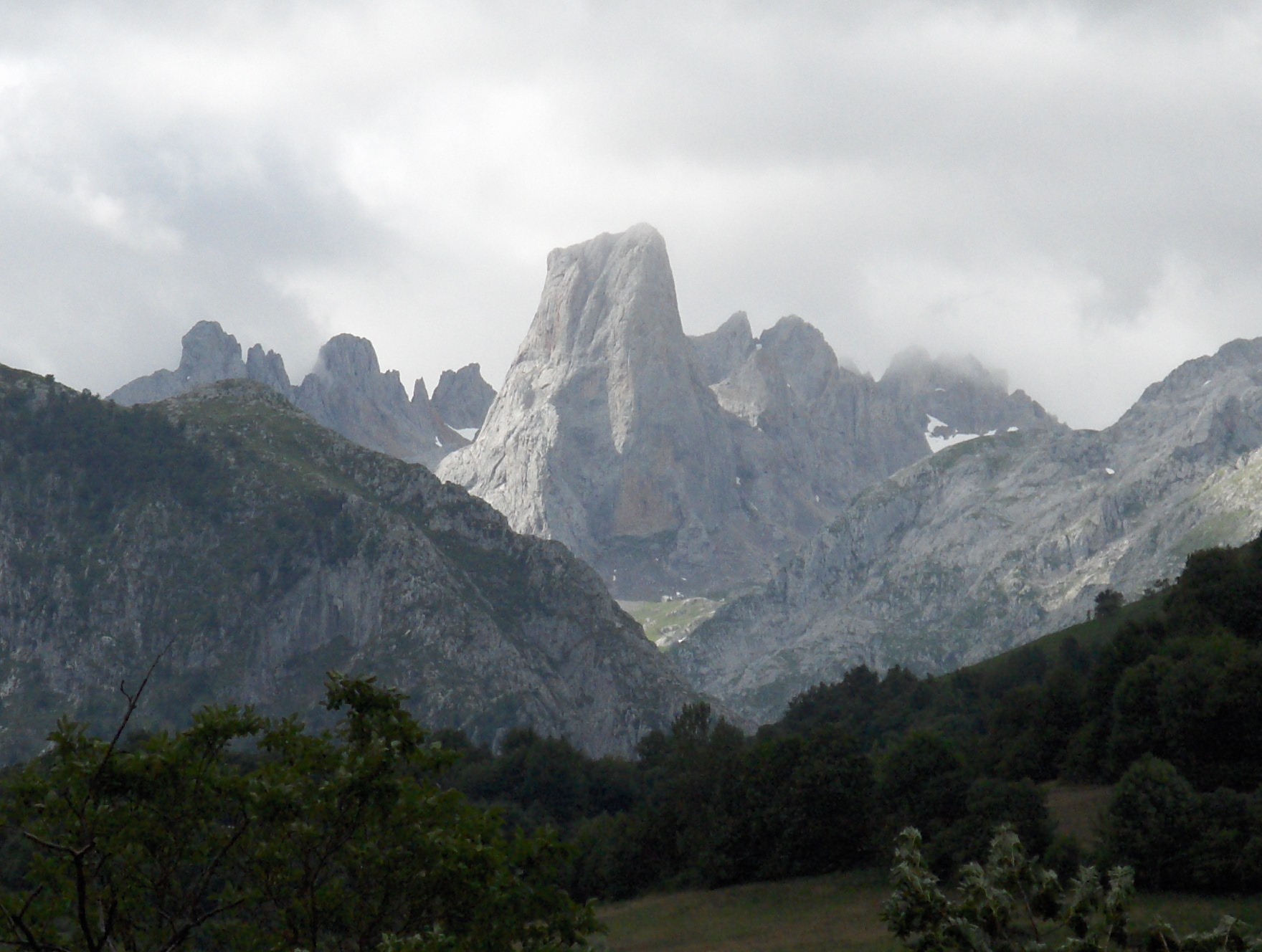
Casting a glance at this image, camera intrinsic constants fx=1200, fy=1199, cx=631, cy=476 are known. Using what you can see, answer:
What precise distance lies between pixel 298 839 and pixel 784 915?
187 feet

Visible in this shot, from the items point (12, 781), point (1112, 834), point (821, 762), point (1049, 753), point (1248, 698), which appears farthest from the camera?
point (1049, 753)

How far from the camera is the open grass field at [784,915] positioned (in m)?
57.9

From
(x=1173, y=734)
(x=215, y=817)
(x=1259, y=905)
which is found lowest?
(x=1259, y=905)

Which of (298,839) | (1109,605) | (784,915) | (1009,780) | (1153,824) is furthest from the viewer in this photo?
(1109,605)

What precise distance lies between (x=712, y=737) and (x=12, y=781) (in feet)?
283

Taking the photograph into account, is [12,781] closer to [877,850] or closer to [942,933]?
[942,933]

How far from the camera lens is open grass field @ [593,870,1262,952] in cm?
5794

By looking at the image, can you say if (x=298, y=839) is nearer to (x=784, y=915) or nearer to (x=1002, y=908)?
(x=1002, y=908)

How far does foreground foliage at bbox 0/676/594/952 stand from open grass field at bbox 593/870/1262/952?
37.0m

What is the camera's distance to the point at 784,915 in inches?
2972

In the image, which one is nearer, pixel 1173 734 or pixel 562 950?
pixel 562 950

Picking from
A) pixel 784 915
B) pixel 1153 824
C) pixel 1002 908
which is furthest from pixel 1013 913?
pixel 784 915

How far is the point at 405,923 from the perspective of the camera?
25469 millimetres

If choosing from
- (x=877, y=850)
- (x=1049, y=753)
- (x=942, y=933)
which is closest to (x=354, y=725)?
(x=942, y=933)
